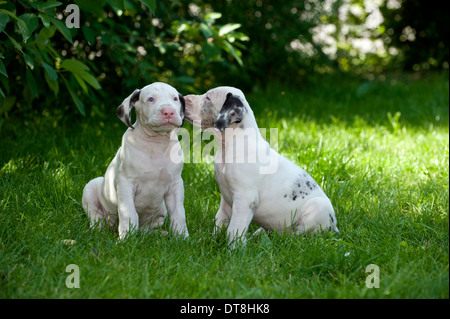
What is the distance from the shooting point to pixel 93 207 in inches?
164

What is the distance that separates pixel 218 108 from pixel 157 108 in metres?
0.46

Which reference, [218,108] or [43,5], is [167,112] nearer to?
[218,108]

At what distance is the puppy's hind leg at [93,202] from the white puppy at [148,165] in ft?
0.23

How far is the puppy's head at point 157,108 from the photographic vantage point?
3605 millimetres

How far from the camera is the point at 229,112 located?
3730mm

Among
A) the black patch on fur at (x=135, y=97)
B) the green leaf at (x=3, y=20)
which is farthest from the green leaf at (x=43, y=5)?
the black patch on fur at (x=135, y=97)

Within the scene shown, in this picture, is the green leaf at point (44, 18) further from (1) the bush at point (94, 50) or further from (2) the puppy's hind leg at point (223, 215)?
(2) the puppy's hind leg at point (223, 215)

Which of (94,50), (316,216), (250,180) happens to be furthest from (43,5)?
(94,50)

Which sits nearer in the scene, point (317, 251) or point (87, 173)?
point (317, 251)

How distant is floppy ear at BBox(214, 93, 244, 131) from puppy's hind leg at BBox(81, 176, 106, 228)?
113 cm

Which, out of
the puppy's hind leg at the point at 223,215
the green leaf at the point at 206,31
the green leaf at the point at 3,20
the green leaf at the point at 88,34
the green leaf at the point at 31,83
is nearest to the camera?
the green leaf at the point at 3,20
